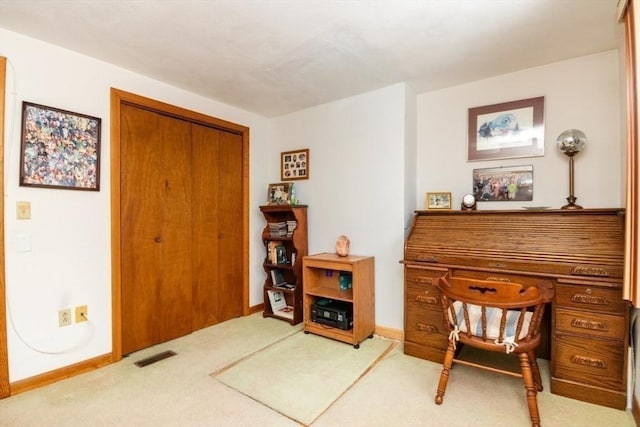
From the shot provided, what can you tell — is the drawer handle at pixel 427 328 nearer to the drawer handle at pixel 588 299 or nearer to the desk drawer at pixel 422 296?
the desk drawer at pixel 422 296

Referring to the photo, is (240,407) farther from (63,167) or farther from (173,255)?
(63,167)

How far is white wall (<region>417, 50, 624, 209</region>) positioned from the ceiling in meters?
0.12

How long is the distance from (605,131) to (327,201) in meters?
2.29

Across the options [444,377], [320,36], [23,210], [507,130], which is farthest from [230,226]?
[507,130]

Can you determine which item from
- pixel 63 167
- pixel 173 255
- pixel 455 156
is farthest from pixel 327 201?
pixel 63 167

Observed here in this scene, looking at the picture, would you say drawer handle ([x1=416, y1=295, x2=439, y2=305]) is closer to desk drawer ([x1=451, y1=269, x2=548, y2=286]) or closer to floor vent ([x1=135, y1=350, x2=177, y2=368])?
desk drawer ([x1=451, y1=269, x2=548, y2=286])

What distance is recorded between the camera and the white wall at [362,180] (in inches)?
113

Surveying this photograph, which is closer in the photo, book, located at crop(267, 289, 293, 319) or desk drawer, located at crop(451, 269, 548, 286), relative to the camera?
desk drawer, located at crop(451, 269, 548, 286)

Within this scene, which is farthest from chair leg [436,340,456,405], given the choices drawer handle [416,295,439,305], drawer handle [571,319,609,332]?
drawer handle [571,319,609,332]

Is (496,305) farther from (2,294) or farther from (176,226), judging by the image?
(2,294)

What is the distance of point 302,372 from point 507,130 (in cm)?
Answer: 250

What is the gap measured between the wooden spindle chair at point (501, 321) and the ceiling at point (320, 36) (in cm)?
157

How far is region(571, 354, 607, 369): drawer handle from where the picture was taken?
1.80 meters

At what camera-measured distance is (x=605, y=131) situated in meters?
2.29
